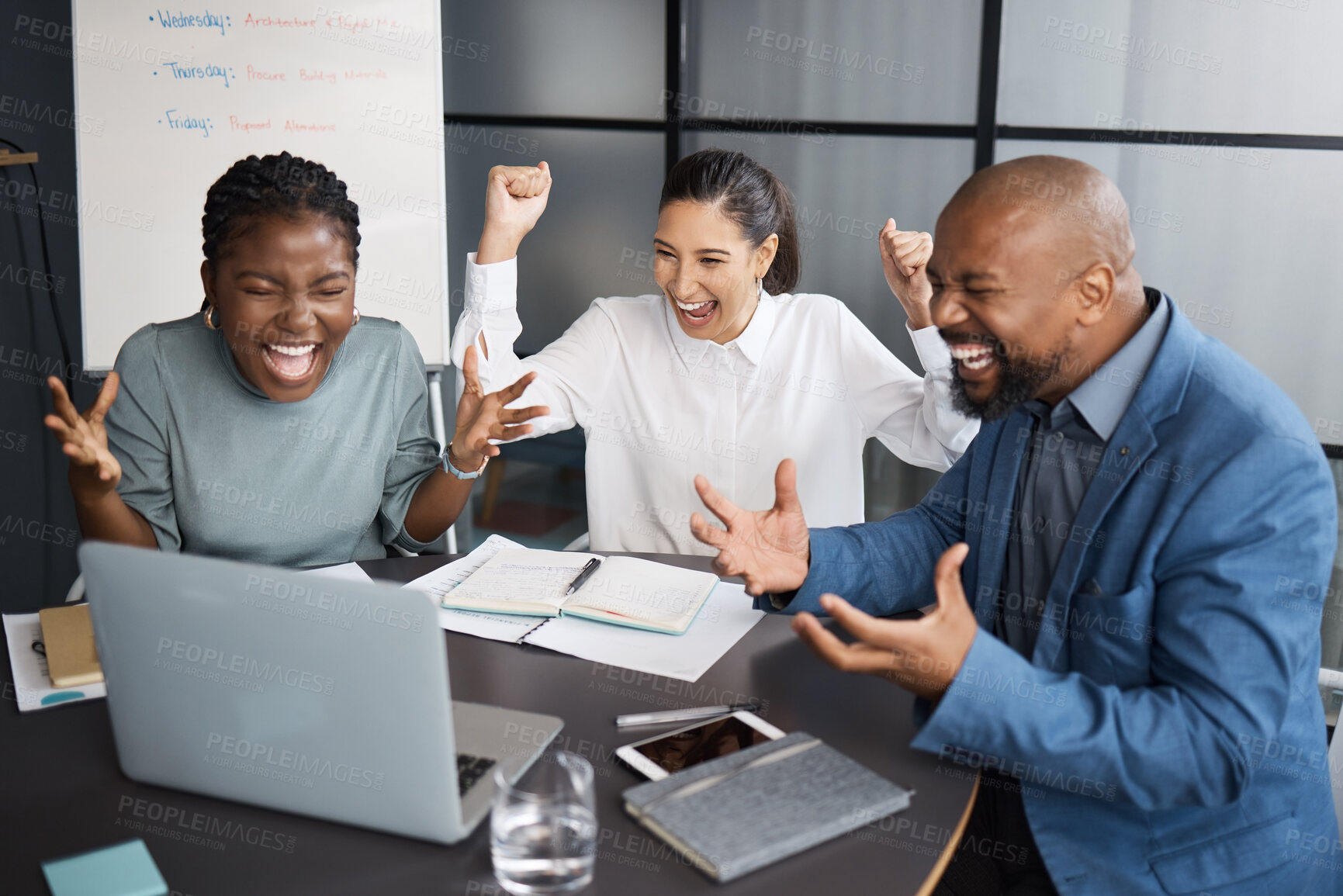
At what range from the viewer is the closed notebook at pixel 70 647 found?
1261 mm

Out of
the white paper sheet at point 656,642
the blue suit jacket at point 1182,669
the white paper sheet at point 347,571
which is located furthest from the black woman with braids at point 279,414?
the blue suit jacket at point 1182,669

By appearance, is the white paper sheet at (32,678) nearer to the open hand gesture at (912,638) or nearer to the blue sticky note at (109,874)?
the blue sticky note at (109,874)

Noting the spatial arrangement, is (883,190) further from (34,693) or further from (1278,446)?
(34,693)

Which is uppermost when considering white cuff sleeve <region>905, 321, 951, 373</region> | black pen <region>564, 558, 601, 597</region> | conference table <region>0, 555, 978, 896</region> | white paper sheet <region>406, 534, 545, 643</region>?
white cuff sleeve <region>905, 321, 951, 373</region>

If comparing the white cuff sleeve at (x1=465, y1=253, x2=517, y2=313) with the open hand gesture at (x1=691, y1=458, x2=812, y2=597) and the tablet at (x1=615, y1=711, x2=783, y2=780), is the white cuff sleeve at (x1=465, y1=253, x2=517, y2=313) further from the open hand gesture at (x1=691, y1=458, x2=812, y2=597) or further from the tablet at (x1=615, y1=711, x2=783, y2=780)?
the tablet at (x1=615, y1=711, x2=783, y2=780)

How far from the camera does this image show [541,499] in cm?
439

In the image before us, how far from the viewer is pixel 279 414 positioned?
1.82 m

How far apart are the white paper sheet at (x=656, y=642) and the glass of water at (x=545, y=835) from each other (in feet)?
1.29

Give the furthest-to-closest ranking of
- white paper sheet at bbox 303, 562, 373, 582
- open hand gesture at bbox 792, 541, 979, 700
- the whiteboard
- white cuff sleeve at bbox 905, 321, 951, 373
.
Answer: the whiteboard < white cuff sleeve at bbox 905, 321, 951, 373 < white paper sheet at bbox 303, 562, 373, 582 < open hand gesture at bbox 792, 541, 979, 700

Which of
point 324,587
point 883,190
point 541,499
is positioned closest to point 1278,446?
point 324,587

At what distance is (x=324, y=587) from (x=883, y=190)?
9.32ft

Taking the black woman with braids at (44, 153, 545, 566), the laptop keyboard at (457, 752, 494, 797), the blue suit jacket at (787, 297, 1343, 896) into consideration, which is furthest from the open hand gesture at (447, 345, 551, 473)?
the blue suit jacket at (787, 297, 1343, 896)

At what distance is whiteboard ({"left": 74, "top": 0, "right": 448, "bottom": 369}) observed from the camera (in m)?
2.75

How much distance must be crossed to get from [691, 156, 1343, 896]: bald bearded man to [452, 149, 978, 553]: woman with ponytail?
2.29 feet
